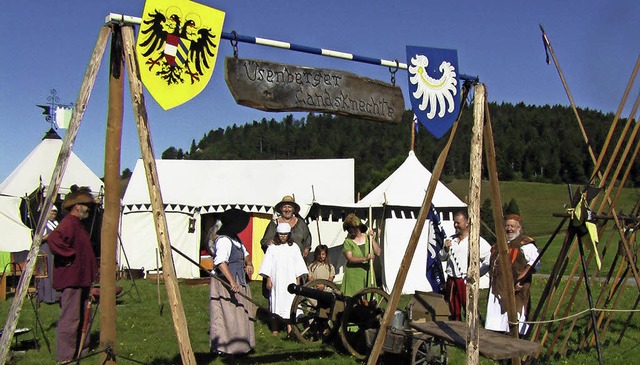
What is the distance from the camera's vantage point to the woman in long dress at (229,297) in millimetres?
5805

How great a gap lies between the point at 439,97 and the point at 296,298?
3118 mm

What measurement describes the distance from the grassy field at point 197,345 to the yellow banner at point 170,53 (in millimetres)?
2033

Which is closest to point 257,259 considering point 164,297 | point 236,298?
point 164,297

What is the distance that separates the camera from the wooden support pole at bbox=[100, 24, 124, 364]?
3834 mm

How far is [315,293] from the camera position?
607 cm

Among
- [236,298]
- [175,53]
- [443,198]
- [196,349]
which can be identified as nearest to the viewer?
[175,53]

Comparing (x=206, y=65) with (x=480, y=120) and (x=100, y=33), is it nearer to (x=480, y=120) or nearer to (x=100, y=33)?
(x=100, y=33)

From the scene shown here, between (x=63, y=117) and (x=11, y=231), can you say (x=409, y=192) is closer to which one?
(x=11, y=231)

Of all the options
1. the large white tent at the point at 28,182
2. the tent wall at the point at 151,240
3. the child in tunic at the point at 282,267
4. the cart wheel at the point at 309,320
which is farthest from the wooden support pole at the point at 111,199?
the tent wall at the point at 151,240

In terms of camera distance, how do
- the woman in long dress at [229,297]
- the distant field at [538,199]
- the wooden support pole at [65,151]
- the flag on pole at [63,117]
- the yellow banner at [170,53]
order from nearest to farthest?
the yellow banner at [170,53] < the wooden support pole at [65,151] < the flag on pole at [63,117] < the woman in long dress at [229,297] < the distant field at [538,199]

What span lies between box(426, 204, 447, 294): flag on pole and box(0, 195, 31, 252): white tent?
7499 mm

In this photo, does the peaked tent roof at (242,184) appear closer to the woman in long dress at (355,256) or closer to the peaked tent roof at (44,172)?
the peaked tent roof at (44,172)

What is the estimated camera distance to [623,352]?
671 cm

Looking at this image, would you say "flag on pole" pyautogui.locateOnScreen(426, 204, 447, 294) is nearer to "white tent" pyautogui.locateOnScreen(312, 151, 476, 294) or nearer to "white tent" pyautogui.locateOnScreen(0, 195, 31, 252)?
"white tent" pyautogui.locateOnScreen(312, 151, 476, 294)
